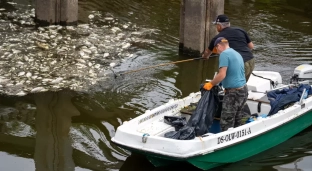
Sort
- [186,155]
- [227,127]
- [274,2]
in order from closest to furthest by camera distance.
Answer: [186,155], [227,127], [274,2]

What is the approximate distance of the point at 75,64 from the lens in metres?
13.6

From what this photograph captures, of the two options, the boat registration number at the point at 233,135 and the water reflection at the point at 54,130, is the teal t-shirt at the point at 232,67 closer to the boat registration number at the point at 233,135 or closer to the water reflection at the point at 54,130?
the boat registration number at the point at 233,135

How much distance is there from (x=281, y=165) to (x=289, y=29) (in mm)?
9975

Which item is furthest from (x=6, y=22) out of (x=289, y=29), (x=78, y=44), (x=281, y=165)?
(x=281, y=165)

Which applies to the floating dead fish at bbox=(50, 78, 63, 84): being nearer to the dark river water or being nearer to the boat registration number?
the dark river water

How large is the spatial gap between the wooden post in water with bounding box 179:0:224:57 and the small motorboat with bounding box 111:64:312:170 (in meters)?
3.70

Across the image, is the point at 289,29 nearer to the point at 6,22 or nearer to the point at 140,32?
the point at 140,32

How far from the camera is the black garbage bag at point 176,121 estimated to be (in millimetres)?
8875

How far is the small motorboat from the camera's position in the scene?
788cm

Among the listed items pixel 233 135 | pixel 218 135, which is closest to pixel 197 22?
pixel 233 135

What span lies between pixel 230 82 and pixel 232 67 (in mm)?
241

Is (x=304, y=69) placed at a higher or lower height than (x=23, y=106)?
higher

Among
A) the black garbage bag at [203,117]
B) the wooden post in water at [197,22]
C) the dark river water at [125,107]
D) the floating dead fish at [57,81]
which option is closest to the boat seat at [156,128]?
the black garbage bag at [203,117]

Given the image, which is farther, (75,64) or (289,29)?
(289,29)
